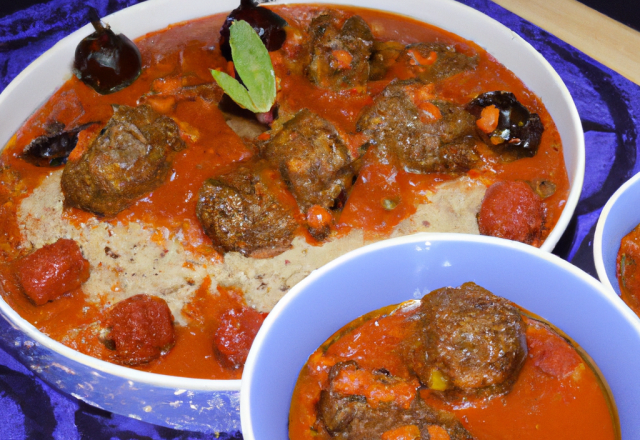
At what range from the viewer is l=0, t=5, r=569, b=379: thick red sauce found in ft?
7.81

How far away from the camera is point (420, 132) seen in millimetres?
2551

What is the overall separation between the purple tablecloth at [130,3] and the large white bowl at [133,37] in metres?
0.11

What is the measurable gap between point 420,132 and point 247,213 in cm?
90

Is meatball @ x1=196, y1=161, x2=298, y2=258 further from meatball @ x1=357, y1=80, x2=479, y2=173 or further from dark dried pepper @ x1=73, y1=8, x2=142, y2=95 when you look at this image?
dark dried pepper @ x1=73, y1=8, x2=142, y2=95

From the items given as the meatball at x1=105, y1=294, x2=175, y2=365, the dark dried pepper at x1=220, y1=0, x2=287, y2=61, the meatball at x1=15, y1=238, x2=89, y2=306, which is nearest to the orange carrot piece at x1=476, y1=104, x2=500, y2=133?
the dark dried pepper at x1=220, y1=0, x2=287, y2=61

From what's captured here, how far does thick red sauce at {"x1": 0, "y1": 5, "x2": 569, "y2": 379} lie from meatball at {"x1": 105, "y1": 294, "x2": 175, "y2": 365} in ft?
0.22

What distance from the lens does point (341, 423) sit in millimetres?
1720

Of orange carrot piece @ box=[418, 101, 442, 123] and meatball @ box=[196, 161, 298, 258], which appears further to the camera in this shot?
orange carrot piece @ box=[418, 101, 442, 123]

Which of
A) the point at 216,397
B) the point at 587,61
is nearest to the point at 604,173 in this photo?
the point at 587,61

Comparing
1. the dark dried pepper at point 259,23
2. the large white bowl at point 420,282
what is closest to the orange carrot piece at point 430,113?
the dark dried pepper at point 259,23

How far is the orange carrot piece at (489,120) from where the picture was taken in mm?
2562

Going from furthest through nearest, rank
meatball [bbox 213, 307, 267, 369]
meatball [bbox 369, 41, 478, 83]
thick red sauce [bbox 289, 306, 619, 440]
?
meatball [bbox 369, 41, 478, 83] → meatball [bbox 213, 307, 267, 369] → thick red sauce [bbox 289, 306, 619, 440]

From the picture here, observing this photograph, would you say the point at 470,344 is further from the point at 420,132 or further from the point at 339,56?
the point at 339,56

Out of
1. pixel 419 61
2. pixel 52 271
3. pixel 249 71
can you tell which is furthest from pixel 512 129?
pixel 52 271
